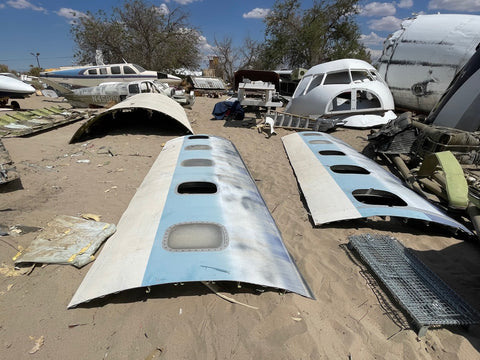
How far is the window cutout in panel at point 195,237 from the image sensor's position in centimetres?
317

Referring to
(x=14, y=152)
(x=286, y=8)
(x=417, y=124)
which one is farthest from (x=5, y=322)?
(x=286, y=8)

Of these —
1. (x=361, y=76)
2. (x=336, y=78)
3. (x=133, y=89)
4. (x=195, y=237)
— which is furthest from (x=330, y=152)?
(x=133, y=89)

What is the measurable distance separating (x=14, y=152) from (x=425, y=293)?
10.3m

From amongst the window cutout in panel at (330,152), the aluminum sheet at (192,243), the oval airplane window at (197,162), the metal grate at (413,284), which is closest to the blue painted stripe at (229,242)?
the aluminum sheet at (192,243)

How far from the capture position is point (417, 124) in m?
7.54

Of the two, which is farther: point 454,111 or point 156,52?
point 156,52

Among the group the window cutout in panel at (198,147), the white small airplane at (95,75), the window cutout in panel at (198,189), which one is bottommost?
the window cutout in panel at (198,189)

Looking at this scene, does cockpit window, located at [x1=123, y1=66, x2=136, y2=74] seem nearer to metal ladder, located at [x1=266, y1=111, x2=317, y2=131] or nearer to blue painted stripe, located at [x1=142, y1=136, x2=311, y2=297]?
metal ladder, located at [x1=266, y1=111, x2=317, y2=131]

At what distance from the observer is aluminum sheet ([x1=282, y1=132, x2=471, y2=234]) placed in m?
4.48

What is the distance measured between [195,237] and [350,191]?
132 inches

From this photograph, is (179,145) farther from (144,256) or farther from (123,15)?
(123,15)

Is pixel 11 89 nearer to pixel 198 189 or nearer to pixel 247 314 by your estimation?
pixel 198 189

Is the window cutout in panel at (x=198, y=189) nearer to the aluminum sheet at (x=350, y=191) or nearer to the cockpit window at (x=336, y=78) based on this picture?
the aluminum sheet at (x=350, y=191)

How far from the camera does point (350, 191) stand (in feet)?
16.9
